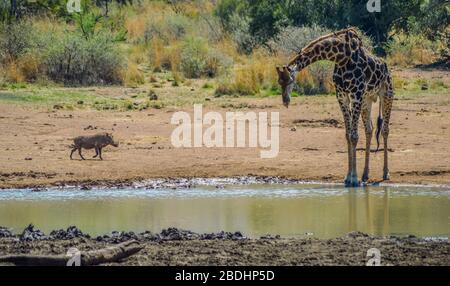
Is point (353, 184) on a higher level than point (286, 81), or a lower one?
lower

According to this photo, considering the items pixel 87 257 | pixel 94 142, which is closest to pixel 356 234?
pixel 87 257

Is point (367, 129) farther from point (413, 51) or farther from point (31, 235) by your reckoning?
point (413, 51)

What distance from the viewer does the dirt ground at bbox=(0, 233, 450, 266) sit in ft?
30.9

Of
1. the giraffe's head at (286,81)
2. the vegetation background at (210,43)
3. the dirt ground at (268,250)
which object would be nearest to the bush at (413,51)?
the vegetation background at (210,43)

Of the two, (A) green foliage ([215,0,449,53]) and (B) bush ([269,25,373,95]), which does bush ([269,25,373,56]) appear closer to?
(B) bush ([269,25,373,95])

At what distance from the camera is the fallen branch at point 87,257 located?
899 cm

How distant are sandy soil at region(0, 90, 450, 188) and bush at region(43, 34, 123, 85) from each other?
4407 millimetres

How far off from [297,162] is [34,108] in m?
6.72

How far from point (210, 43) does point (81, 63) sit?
25.2ft

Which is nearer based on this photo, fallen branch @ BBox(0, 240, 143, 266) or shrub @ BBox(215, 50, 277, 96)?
fallen branch @ BBox(0, 240, 143, 266)

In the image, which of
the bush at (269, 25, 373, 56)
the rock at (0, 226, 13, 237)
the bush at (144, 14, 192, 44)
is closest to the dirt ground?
the rock at (0, 226, 13, 237)

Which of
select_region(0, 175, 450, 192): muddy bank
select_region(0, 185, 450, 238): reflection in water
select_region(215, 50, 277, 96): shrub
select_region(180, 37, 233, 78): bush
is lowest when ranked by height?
select_region(0, 185, 450, 238): reflection in water

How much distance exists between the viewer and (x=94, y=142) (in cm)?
1622

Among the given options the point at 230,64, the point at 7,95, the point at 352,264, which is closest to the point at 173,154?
the point at 7,95
